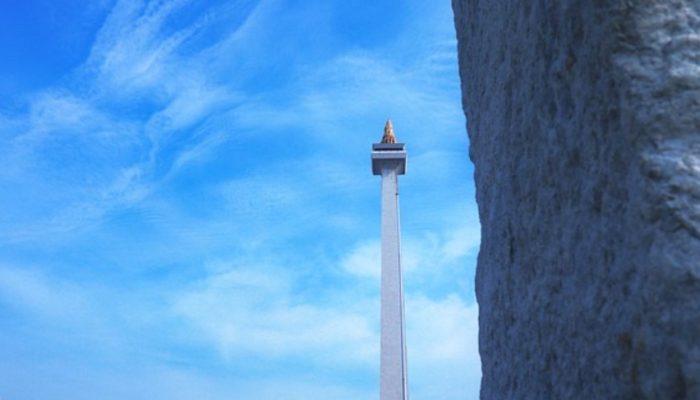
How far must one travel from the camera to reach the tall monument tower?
51.0ft

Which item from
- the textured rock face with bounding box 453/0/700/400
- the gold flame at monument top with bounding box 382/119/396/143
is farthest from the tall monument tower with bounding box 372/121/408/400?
the textured rock face with bounding box 453/0/700/400

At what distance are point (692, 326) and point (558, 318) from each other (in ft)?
1.12

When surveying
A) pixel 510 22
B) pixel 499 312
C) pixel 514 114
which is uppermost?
pixel 510 22

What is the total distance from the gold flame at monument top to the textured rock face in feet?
61.6

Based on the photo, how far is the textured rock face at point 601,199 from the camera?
869mm

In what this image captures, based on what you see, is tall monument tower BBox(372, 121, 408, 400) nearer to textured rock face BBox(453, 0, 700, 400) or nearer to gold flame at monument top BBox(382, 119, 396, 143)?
gold flame at monument top BBox(382, 119, 396, 143)

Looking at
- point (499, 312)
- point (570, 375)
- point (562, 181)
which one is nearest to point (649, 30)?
point (562, 181)

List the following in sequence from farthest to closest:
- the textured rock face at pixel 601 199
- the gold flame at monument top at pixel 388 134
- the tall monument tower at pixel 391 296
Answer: the gold flame at monument top at pixel 388 134, the tall monument tower at pixel 391 296, the textured rock face at pixel 601 199

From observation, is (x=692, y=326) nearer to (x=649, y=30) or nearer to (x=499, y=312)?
(x=649, y=30)

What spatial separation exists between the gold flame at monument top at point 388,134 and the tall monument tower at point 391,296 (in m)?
1.01

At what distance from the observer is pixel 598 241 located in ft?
3.30

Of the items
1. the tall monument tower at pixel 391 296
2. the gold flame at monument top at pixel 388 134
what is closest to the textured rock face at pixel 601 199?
the tall monument tower at pixel 391 296

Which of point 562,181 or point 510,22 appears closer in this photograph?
point 562,181

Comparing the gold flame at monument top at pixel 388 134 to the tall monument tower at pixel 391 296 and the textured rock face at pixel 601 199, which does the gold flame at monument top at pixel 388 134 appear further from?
the textured rock face at pixel 601 199
